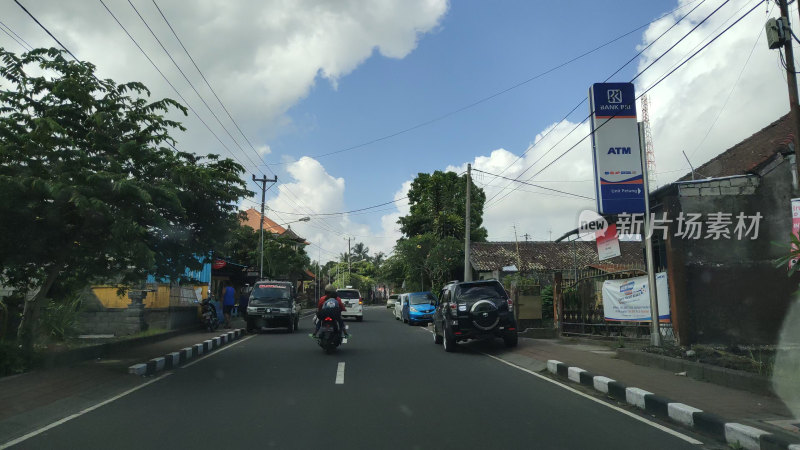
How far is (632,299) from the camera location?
41.9 feet

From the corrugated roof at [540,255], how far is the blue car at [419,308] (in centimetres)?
919

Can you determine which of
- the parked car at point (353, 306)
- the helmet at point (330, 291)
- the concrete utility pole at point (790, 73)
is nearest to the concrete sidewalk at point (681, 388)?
the helmet at point (330, 291)

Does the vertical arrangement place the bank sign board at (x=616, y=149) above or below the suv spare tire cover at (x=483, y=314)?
above

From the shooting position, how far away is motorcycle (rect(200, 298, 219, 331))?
1872 centimetres

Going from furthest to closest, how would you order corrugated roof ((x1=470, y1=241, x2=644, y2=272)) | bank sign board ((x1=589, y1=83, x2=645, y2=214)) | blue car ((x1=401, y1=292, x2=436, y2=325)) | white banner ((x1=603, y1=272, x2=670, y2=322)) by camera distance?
corrugated roof ((x1=470, y1=241, x2=644, y2=272)), blue car ((x1=401, y1=292, x2=436, y2=325)), bank sign board ((x1=589, y1=83, x2=645, y2=214)), white banner ((x1=603, y1=272, x2=670, y2=322))

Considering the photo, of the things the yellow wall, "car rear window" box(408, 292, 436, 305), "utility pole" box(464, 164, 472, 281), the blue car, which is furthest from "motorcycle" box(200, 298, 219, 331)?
"utility pole" box(464, 164, 472, 281)

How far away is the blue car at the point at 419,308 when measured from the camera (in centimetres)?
2522

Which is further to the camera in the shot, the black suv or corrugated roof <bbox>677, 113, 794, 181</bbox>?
the black suv

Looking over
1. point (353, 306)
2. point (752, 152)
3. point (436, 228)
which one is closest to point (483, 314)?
point (752, 152)

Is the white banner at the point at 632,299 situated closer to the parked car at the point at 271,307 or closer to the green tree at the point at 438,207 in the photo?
the parked car at the point at 271,307

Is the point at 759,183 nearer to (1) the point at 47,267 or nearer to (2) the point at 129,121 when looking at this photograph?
(2) the point at 129,121

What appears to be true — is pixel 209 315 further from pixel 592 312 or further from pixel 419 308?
pixel 592 312

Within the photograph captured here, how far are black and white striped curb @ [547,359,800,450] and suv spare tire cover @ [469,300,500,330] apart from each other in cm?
452

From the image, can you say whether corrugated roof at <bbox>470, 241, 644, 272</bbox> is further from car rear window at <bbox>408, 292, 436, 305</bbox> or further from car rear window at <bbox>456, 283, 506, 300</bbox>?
car rear window at <bbox>456, 283, 506, 300</bbox>
